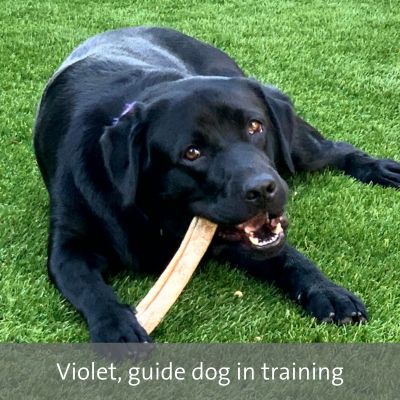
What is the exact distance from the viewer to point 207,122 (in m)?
2.54

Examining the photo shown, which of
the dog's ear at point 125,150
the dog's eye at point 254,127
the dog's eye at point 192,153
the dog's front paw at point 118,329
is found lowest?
the dog's front paw at point 118,329

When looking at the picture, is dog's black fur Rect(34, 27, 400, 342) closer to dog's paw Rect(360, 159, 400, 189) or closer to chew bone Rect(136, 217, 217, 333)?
chew bone Rect(136, 217, 217, 333)

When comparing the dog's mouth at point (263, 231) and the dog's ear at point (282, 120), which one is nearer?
the dog's mouth at point (263, 231)

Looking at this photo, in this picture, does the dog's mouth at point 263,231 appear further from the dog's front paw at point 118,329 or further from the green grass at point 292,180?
the dog's front paw at point 118,329

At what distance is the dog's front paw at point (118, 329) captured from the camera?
91.0 inches

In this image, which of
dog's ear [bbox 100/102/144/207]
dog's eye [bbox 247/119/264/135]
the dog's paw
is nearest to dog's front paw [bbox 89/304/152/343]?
dog's ear [bbox 100/102/144/207]

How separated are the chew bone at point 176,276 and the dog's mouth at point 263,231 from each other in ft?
0.38

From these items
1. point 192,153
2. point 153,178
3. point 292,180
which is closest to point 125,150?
point 153,178

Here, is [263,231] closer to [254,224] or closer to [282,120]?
[254,224]

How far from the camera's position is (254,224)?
253 cm

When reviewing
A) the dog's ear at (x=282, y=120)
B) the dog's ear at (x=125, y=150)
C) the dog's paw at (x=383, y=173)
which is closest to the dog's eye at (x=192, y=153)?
the dog's ear at (x=125, y=150)

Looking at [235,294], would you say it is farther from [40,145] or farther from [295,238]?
[40,145]

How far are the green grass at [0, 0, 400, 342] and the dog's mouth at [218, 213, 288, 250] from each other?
0.24 metres

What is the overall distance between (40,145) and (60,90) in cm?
25
